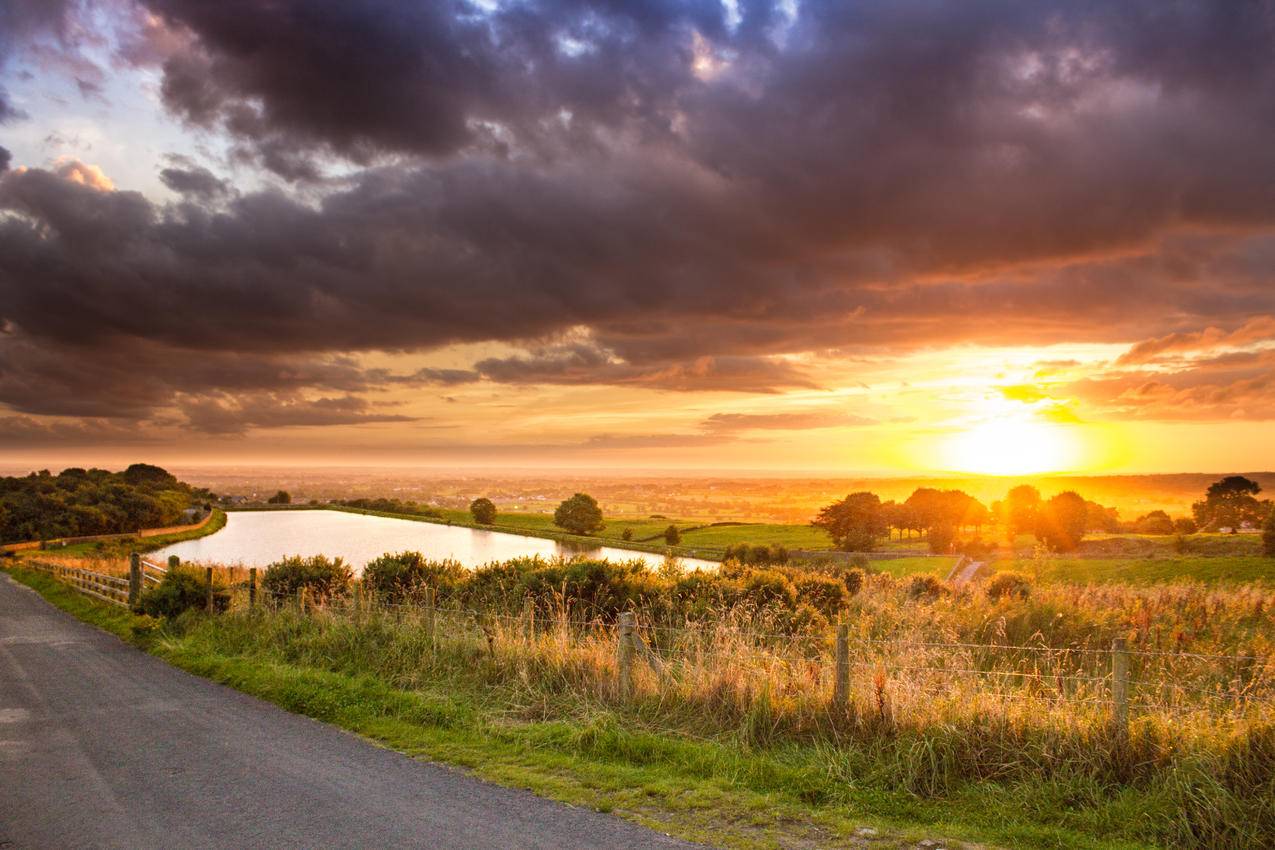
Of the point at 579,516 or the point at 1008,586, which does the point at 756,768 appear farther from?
the point at 579,516


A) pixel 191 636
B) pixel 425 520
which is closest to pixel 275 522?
pixel 425 520

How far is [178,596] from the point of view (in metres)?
18.9

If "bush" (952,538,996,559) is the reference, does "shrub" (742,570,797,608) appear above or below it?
above

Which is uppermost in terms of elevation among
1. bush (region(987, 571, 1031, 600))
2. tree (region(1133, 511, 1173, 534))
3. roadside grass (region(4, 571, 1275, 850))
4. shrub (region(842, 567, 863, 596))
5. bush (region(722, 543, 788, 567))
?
roadside grass (region(4, 571, 1275, 850))

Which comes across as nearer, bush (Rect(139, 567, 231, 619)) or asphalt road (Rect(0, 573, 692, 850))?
asphalt road (Rect(0, 573, 692, 850))

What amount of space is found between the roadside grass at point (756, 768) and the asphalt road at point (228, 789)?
0.52 meters

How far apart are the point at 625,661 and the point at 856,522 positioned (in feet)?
250

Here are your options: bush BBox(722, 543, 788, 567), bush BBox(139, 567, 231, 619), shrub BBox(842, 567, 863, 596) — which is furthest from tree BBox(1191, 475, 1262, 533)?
bush BBox(139, 567, 231, 619)

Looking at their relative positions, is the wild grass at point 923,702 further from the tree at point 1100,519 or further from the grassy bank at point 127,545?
the tree at point 1100,519

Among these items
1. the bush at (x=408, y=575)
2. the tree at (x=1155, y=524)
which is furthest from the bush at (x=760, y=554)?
the bush at (x=408, y=575)

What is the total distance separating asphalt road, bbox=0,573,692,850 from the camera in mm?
6910

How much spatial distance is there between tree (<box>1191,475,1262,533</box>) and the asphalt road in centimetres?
7220

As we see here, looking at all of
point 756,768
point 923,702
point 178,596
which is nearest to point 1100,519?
point 923,702

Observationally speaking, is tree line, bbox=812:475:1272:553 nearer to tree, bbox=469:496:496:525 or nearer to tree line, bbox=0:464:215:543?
tree, bbox=469:496:496:525
